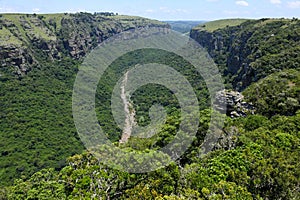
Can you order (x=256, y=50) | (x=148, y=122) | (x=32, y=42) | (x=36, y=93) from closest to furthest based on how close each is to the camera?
1. (x=148, y=122)
2. (x=256, y=50)
3. (x=36, y=93)
4. (x=32, y=42)

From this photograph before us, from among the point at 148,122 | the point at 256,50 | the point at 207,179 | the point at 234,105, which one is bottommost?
the point at 148,122

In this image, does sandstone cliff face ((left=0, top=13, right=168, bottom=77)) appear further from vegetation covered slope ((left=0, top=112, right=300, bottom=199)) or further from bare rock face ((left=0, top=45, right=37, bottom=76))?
vegetation covered slope ((left=0, top=112, right=300, bottom=199))

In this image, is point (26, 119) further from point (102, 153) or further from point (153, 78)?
point (102, 153)

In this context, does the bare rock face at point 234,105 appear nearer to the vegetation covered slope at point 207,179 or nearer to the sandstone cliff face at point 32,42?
the vegetation covered slope at point 207,179

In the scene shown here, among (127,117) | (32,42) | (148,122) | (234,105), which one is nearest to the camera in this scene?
(234,105)

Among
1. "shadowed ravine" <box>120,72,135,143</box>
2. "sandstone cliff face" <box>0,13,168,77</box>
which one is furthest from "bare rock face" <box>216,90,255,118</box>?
"sandstone cliff face" <box>0,13,168,77</box>

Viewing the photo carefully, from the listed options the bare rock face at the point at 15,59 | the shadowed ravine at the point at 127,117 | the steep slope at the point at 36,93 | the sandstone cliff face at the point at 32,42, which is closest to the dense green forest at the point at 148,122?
the steep slope at the point at 36,93

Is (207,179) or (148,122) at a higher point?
(207,179)

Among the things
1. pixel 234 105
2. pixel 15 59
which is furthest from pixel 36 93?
pixel 234 105

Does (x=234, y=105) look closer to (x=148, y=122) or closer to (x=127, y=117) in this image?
(x=148, y=122)
